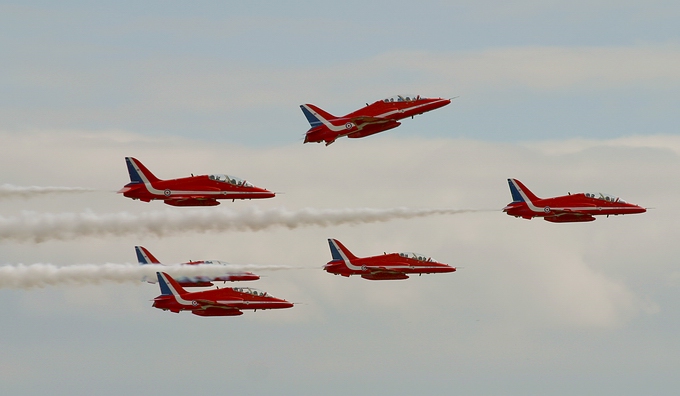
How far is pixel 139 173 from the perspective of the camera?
416ft

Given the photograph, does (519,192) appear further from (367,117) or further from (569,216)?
(367,117)

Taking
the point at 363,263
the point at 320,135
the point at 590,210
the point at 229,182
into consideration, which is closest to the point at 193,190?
the point at 229,182

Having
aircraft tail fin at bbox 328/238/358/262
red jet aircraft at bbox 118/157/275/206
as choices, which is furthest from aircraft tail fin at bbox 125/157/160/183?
aircraft tail fin at bbox 328/238/358/262

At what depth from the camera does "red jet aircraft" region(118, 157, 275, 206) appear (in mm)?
126062

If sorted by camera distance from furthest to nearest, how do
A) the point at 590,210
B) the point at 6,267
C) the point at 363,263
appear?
1. the point at 363,263
2. the point at 590,210
3. the point at 6,267

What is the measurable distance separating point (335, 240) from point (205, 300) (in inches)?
665

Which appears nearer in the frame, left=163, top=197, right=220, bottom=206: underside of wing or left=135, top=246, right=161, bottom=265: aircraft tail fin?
left=163, top=197, right=220, bottom=206: underside of wing

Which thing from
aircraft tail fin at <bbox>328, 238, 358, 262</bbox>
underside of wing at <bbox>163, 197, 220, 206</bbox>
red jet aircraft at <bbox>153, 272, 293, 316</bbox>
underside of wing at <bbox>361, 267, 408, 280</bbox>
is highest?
underside of wing at <bbox>163, 197, 220, 206</bbox>

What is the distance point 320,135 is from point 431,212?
1746 cm

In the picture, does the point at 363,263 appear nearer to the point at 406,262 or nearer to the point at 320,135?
the point at 406,262

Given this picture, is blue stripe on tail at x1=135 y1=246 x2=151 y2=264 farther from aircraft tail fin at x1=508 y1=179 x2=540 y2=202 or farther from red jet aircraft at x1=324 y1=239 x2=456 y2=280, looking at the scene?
aircraft tail fin at x1=508 y1=179 x2=540 y2=202

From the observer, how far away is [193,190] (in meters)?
126

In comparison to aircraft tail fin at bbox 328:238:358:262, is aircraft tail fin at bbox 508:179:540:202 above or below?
above

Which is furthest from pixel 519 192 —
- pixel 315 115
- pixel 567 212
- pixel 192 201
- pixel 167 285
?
pixel 167 285
